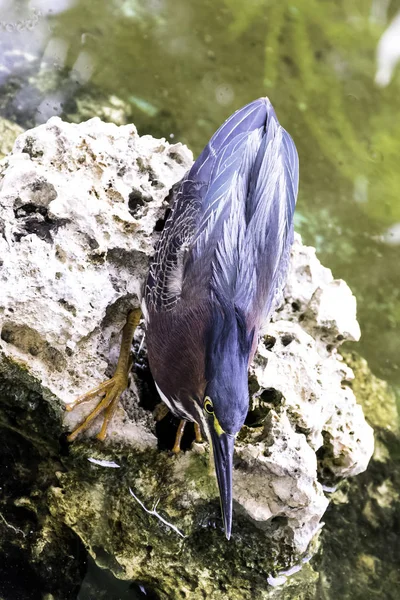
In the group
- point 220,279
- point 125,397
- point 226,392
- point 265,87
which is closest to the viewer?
point 226,392

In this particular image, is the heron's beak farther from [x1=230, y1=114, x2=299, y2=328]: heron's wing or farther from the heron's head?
[x1=230, y1=114, x2=299, y2=328]: heron's wing

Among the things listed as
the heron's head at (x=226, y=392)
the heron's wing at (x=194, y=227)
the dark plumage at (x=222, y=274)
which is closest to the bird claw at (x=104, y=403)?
the dark plumage at (x=222, y=274)

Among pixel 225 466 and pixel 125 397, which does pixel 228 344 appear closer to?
pixel 225 466

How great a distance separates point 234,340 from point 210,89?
259 centimetres

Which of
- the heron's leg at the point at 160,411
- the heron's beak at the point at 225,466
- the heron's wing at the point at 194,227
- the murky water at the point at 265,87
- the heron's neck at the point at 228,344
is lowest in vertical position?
the heron's beak at the point at 225,466

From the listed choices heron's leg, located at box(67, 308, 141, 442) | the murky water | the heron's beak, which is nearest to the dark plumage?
the heron's beak

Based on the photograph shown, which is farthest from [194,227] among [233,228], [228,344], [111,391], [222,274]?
[111,391]

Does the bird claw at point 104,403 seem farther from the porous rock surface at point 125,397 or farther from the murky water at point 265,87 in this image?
the murky water at point 265,87

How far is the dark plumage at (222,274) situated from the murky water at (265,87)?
131 cm

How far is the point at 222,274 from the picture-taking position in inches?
78.0

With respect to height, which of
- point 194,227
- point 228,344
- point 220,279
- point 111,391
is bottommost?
point 111,391

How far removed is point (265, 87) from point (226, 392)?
9.29 feet

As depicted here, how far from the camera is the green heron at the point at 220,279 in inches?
72.7

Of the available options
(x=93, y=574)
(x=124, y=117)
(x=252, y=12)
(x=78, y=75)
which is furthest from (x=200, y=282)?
(x=252, y=12)
